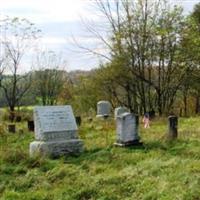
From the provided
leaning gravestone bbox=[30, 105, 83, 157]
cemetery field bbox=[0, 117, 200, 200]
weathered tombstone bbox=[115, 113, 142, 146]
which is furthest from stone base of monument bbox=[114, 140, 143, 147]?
leaning gravestone bbox=[30, 105, 83, 157]

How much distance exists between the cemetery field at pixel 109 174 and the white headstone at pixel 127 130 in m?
0.35

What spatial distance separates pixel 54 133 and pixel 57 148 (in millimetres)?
436

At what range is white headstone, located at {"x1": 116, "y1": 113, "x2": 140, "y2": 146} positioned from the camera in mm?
13227

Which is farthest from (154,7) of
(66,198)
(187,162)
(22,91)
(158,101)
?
(66,198)

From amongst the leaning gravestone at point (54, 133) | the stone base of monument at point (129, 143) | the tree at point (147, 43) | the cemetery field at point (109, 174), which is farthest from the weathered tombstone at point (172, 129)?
the tree at point (147, 43)

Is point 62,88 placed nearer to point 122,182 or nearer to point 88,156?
point 88,156

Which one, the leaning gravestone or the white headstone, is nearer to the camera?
the leaning gravestone

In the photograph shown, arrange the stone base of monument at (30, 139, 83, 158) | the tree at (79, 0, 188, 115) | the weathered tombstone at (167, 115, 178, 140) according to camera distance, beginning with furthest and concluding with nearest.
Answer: the tree at (79, 0, 188, 115)
the weathered tombstone at (167, 115, 178, 140)
the stone base of monument at (30, 139, 83, 158)

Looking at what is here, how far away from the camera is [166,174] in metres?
8.98

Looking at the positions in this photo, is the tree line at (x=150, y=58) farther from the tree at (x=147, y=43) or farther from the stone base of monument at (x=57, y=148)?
the stone base of monument at (x=57, y=148)

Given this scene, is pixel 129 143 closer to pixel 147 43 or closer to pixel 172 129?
pixel 172 129

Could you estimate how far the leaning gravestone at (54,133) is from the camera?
40.0 feet

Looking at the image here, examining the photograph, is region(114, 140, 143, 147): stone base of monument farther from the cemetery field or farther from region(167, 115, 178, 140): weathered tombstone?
region(167, 115, 178, 140): weathered tombstone

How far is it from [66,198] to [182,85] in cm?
2478
